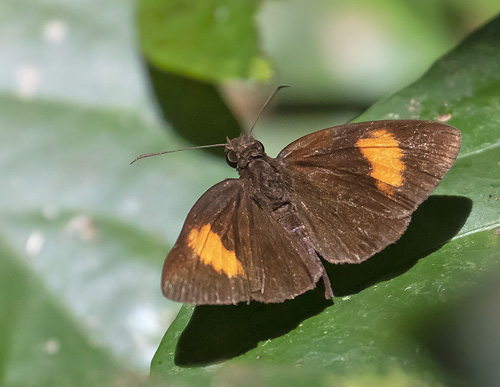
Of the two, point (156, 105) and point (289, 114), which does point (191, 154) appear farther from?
point (289, 114)

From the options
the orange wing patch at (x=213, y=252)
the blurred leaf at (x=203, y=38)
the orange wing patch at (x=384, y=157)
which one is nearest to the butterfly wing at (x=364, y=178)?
the orange wing patch at (x=384, y=157)

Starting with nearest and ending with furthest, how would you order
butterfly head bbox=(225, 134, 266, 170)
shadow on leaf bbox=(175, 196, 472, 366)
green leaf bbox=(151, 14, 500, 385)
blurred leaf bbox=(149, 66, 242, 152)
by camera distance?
1. green leaf bbox=(151, 14, 500, 385)
2. shadow on leaf bbox=(175, 196, 472, 366)
3. butterfly head bbox=(225, 134, 266, 170)
4. blurred leaf bbox=(149, 66, 242, 152)

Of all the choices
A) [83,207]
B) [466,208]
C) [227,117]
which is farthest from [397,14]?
[83,207]

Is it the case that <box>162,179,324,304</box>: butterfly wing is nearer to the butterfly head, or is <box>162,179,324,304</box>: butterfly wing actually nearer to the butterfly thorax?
the butterfly thorax

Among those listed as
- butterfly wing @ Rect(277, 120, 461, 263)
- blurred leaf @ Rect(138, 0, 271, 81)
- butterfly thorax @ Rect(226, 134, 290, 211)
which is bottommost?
butterfly wing @ Rect(277, 120, 461, 263)

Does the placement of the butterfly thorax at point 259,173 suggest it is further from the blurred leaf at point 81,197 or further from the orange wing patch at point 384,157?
the blurred leaf at point 81,197

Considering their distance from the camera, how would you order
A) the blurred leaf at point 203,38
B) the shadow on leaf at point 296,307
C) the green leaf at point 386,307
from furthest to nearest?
the blurred leaf at point 203,38, the shadow on leaf at point 296,307, the green leaf at point 386,307

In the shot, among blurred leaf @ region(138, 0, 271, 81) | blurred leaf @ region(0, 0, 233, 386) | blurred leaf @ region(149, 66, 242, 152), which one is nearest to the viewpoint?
blurred leaf @ region(0, 0, 233, 386)

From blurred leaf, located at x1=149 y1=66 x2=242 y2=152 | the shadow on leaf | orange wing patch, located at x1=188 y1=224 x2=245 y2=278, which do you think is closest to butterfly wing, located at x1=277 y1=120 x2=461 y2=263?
the shadow on leaf
